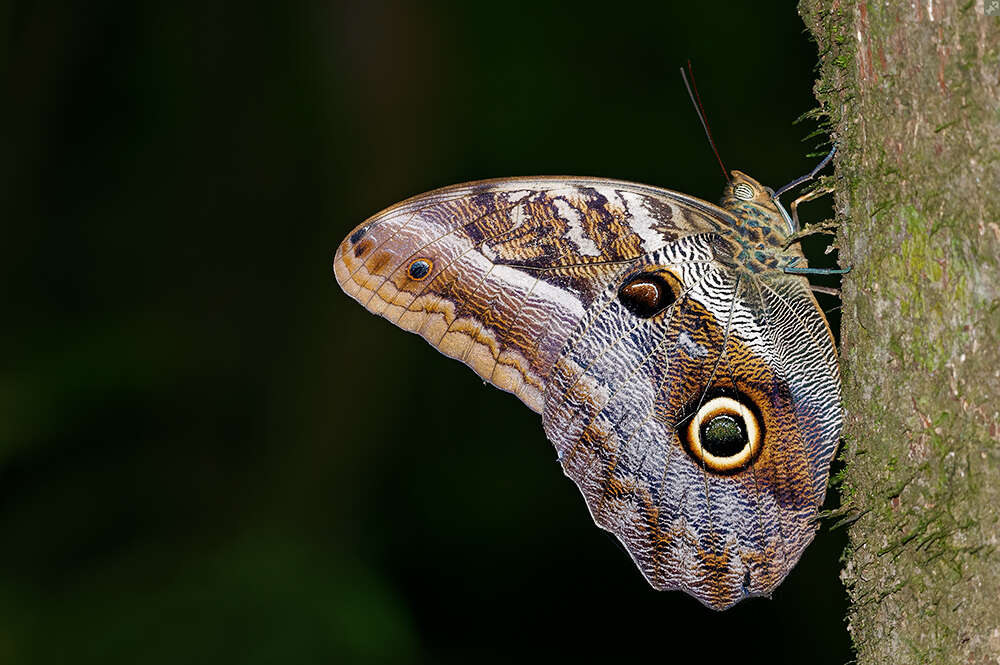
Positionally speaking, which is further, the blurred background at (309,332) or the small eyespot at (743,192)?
the blurred background at (309,332)

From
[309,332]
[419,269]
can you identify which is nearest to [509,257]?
[419,269]

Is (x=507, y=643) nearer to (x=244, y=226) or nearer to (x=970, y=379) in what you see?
(x=244, y=226)

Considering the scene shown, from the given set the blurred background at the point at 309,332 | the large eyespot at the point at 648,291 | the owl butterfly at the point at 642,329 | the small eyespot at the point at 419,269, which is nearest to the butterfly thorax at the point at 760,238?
the owl butterfly at the point at 642,329

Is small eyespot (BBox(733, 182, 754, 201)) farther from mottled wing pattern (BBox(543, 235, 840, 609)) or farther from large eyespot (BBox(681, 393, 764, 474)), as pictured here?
large eyespot (BBox(681, 393, 764, 474))

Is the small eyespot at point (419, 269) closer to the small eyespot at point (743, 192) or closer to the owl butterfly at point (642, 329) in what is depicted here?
the owl butterfly at point (642, 329)

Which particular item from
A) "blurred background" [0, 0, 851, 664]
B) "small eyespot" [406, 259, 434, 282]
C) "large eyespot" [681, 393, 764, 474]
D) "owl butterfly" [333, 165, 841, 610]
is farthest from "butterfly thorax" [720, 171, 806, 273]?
"blurred background" [0, 0, 851, 664]

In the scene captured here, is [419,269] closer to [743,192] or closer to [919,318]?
[743,192]

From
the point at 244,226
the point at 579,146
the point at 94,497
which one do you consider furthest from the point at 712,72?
the point at 94,497
